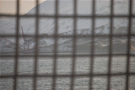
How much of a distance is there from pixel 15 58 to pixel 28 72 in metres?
0.18

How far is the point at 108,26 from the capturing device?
6.41 ft

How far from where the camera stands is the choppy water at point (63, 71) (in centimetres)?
188

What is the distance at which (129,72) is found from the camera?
2.03 meters

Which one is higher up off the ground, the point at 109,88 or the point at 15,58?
the point at 15,58

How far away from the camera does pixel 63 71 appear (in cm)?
192

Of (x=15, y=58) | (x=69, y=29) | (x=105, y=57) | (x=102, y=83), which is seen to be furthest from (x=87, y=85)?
(x=15, y=58)

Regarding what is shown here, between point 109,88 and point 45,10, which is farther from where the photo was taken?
point 109,88

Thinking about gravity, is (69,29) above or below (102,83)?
above

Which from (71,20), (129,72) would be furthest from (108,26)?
(129,72)

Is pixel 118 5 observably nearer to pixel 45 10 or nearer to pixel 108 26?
pixel 108 26

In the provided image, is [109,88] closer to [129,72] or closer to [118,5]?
[129,72]

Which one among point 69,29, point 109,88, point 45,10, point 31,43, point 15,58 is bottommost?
point 109,88

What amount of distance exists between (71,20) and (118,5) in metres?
0.51

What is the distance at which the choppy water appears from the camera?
6.15ft
